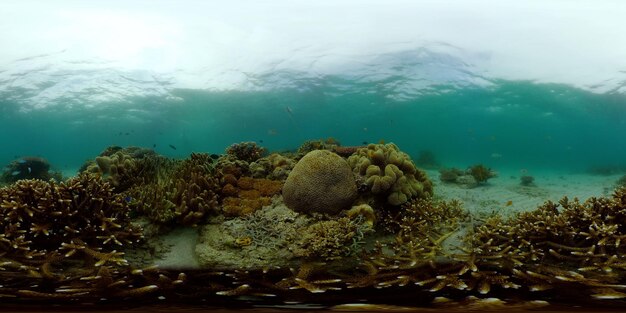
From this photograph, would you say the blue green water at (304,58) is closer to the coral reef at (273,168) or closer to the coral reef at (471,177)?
the coral reef at (273,168)

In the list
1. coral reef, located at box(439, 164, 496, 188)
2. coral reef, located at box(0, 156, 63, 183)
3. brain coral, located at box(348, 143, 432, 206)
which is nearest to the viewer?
brain coral, located at box(348, 143, 432, 206)

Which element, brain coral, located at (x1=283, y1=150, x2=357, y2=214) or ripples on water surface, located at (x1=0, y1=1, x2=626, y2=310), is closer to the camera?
brain coral, located at (x1=283, y1=150, x2=357, y2=214)

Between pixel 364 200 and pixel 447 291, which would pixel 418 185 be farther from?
pixel 447 291

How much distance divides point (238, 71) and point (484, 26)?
8.28 meters

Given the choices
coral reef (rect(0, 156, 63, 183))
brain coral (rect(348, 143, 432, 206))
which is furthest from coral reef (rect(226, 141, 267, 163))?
coral reef (rect(0, 156, 63, 183))

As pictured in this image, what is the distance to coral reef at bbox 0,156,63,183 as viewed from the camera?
775cm

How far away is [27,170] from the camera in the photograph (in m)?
8.12

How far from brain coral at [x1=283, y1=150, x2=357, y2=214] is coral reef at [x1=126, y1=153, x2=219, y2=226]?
107cm

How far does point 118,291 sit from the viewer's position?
2812 mm

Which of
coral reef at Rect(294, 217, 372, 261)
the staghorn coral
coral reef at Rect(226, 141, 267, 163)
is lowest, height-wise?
coral reef at Rect(294, 217, 372, 261)

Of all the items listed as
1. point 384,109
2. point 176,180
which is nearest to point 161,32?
point 176,180

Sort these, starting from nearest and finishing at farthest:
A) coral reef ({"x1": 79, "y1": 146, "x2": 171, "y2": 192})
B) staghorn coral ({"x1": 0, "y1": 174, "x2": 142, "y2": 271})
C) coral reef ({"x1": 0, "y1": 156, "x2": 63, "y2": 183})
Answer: staghorn coral ({"x1": 0, "y1": 174, "x2": 142, "y2": 271}) < coral reef ({"x1": 79, "y1": 146, "x2": 171, "y2": 192}) < coral reef ({"x1": 0, "y1": 156, "x2": 63, "y2": 183})

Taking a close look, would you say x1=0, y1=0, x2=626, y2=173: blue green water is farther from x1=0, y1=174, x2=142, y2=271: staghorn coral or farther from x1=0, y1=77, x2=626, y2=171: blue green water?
x1=0, y1=174, x2=142, y2=271: staghorn coral

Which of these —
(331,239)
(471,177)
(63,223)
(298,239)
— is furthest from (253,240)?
(471,177)
